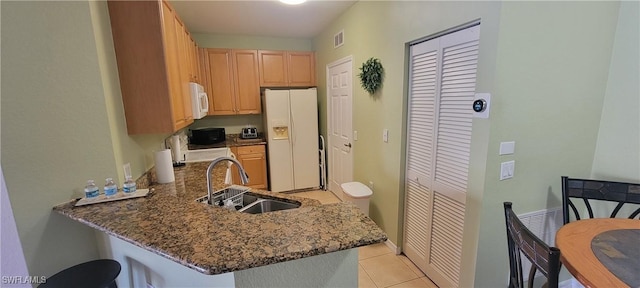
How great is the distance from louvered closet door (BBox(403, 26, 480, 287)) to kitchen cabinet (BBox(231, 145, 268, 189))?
237 centimetres

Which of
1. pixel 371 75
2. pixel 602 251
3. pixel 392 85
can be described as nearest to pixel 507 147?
pixel 602 251

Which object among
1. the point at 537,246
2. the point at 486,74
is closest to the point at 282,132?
the point at 486,74

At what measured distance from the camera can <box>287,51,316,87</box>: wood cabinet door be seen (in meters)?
4.22

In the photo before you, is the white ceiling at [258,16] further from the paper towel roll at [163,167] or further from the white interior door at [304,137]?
the paper towel roll at [163,167]

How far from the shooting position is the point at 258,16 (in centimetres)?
319

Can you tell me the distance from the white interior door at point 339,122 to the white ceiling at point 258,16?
60 cm

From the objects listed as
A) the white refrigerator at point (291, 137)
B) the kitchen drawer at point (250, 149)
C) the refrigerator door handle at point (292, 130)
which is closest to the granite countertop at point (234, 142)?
the kitchen drawer at point (250, 149)

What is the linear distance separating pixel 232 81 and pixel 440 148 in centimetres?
320

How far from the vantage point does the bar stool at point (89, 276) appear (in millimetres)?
1196

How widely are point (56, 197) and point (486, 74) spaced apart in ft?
7.99

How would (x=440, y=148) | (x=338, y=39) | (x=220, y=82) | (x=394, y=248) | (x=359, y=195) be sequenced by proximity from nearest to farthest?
(x=440, y=148)
(x=394, y=248)
(x=359, y=195)
(x=338, y=39)
(x=220, y=82)

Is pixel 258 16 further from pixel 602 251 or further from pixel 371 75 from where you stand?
pixel 602 251

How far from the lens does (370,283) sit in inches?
84.3

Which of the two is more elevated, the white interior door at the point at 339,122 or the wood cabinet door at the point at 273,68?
the wood cabinet door at the point at 273,68
